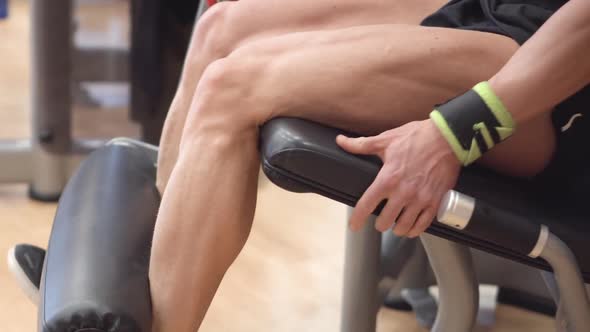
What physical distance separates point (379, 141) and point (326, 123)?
0.07 metres

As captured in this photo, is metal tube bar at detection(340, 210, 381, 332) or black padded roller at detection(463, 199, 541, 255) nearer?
black padded roller at detection(463, 199, 541, 255)

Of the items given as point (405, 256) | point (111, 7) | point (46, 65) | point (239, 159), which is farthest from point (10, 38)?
point (239, 159)

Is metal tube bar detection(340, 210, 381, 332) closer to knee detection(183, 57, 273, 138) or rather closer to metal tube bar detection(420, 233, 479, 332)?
metal tube bar detection(420, 233, 479, 332)

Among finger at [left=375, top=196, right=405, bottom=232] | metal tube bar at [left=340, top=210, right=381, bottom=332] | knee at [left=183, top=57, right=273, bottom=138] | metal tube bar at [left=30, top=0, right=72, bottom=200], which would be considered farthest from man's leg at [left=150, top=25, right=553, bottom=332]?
metal tube bar at [left=30, top=0, right=72, bottom=200]

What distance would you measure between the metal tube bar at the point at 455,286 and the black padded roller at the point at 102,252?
35cm

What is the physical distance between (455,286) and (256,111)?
36 centimetres

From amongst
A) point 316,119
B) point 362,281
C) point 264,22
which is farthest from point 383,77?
point 362,281

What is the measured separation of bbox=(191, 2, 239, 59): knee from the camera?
117 centimetres

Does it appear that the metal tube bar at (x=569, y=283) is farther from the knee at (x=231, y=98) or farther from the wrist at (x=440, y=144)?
Result: the knee at (x=231, y=98)

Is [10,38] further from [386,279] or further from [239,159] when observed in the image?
[239,159]

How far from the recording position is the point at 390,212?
0.89 meters

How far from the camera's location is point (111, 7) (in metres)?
2.32

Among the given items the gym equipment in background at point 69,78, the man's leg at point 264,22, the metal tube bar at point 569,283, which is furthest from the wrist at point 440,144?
the gym equipment in background at point 69,78

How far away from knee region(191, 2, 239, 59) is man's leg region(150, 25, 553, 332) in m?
0.22
